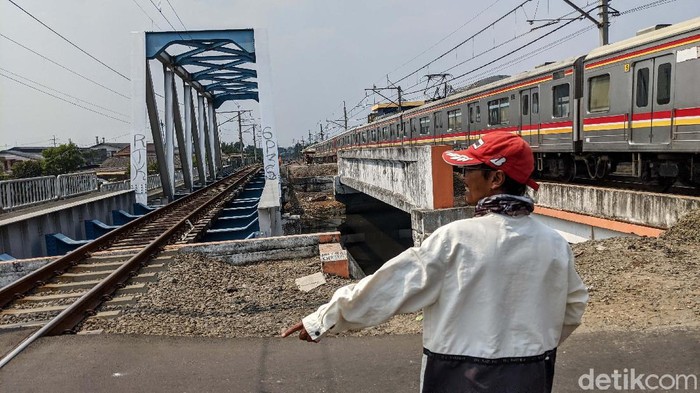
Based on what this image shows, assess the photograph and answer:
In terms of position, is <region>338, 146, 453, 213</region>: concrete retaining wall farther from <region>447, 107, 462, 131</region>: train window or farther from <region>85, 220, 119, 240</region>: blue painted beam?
<region>85, 220, 119, 240</region>: blue painted beam

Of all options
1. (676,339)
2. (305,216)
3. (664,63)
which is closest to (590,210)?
(664,63)

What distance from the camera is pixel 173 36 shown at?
814 inches

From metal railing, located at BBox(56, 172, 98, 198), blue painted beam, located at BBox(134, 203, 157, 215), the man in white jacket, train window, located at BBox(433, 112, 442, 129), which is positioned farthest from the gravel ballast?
train window, located at BBox(433, 112, 442, 129)

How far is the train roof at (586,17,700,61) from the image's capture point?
8.54m

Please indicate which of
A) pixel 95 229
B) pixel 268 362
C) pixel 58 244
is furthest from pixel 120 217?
pixel 268 362

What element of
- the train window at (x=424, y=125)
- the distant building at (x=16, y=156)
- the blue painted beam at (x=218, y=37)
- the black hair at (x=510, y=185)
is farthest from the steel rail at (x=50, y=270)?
the distant building at (x=16, y=156)

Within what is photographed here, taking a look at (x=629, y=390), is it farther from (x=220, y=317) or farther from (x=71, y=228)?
(x=71, y=228)

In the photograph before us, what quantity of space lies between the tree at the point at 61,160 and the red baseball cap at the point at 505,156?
1973 inches

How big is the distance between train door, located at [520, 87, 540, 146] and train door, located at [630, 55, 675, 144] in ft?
11.6

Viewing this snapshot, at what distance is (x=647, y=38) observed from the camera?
31.2 ft

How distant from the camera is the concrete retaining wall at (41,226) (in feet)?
32.3

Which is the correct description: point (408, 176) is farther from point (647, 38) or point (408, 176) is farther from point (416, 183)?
point (647, 38)

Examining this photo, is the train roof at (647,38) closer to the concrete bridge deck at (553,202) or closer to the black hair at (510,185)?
the concrete bridge deck at (553,202)

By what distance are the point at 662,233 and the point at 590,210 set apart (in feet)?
6.16
